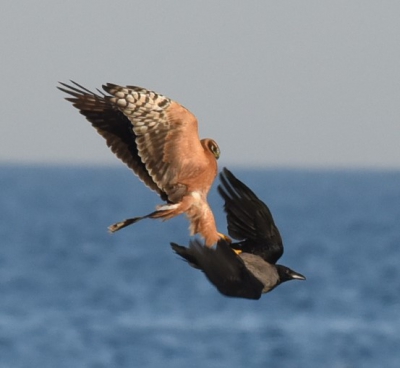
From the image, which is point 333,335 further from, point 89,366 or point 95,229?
point 95,229

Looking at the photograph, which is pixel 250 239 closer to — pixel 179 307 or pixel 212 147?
pixel 212 147

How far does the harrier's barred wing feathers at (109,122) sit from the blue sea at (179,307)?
19687 mm

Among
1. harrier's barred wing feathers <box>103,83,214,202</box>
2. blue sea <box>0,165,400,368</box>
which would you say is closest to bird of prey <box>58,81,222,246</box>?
harrier's barred wing feathers <box>103,83,214,202</box>

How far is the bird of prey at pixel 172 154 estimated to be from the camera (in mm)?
10078

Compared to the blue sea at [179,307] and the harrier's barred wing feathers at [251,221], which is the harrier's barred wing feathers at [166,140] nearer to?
the harrier's barred wing feathers at [251,221]

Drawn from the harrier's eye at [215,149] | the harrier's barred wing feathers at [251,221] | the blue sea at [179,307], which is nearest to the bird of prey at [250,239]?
the harrier's barred wing feathers at [251,221]

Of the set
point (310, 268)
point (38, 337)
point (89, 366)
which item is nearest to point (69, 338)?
point (38, 337)

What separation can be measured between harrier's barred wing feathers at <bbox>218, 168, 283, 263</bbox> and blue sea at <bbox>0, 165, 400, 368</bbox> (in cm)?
2078

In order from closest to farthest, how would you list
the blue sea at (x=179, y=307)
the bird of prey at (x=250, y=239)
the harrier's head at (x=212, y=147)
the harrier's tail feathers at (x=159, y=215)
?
the bird of prey at (x=250, y=239) → the harrier's tail feathers at (x=159, y=215) → the harrier's head at (x=212, y=147) → the blue sea at (x=179, y=307)

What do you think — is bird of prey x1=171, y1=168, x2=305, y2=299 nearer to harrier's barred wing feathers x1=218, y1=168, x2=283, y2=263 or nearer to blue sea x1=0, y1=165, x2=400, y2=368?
harrier's barred wing feathers x1=218, y1=168, x2=283, y2=263

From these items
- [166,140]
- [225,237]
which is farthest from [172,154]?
[225,237]

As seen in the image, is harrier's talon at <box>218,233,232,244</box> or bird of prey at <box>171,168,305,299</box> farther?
harrier's talon at <box>218,233,232,244</box>

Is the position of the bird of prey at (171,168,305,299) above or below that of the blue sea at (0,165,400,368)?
above

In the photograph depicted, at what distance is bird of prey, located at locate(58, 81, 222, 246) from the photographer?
10.1 m
